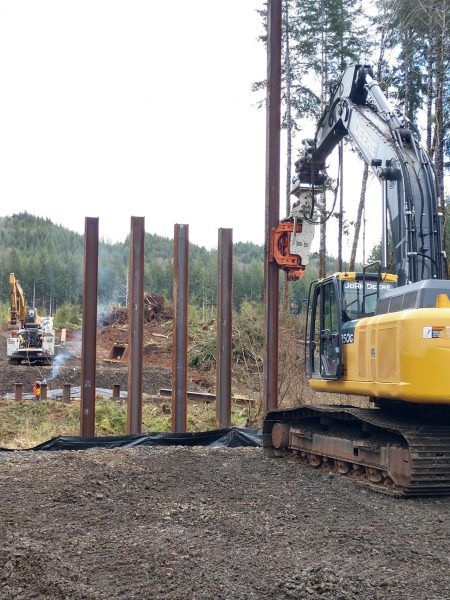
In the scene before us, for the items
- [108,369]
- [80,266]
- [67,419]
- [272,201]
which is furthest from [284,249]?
[80,266]

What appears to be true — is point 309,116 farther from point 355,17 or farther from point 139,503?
point 139,503

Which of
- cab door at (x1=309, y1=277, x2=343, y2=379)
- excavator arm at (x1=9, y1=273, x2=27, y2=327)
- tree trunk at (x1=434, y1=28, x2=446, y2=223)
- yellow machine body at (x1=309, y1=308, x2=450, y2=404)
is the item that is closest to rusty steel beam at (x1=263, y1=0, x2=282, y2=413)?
cab door at (x1=309, y1=277, x2=343, y2=379)

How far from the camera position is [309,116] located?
28.9m

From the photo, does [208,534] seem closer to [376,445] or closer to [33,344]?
[376,445]

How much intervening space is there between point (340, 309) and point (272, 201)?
3.50 meters

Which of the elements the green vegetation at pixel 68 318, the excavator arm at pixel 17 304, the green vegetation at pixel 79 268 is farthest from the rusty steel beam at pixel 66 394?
the green vegetation at pixel 68 318

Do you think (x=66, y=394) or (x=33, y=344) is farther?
(x=33, y=344)

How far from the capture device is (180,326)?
12133 mm

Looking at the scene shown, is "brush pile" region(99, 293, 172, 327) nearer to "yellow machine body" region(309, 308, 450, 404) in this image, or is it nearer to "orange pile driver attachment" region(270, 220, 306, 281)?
"orange pile driver attachment" region(270, 220, 306, 281)

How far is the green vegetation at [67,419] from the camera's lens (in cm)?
1428

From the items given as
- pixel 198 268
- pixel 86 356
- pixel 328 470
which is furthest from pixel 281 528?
pixel 198 268

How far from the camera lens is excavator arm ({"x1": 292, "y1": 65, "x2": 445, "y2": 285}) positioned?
8102mm

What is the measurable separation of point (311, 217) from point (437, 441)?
505 cm

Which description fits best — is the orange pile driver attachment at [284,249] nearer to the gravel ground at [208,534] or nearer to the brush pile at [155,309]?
the gravel ground at [208,534]
